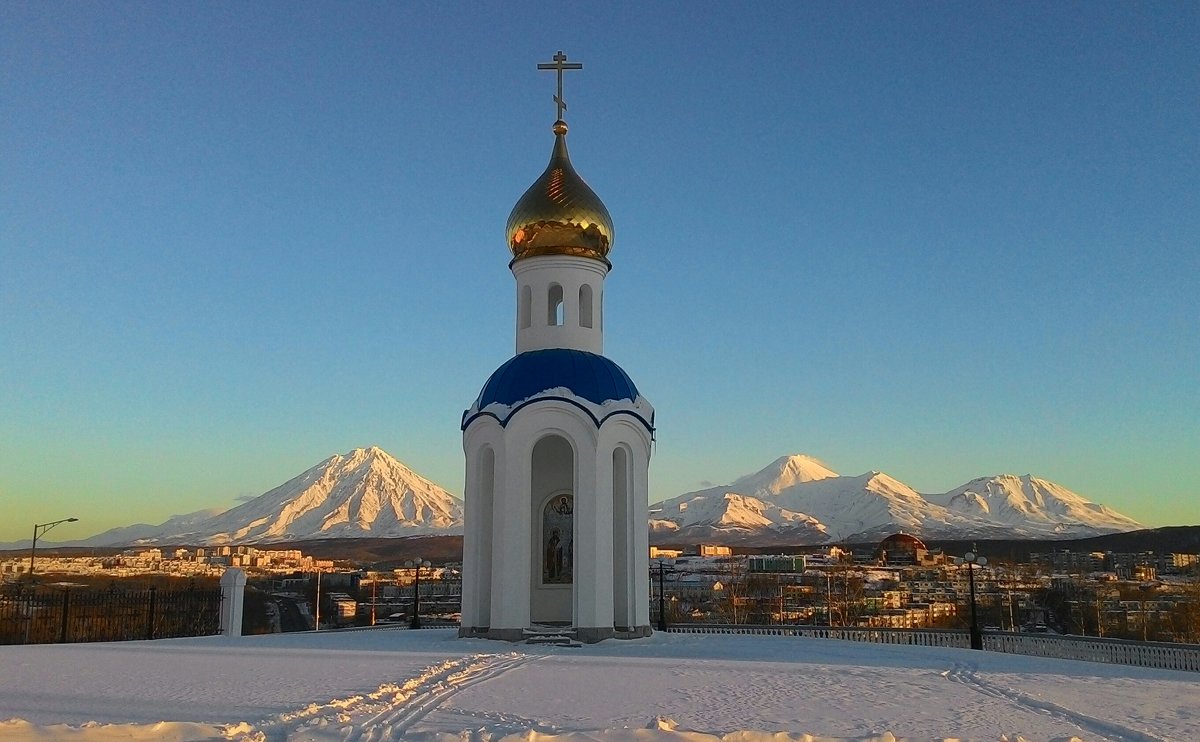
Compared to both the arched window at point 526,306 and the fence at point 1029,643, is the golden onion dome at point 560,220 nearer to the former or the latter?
the arched window at point 526,306

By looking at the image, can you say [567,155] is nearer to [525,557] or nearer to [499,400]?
[499,400]

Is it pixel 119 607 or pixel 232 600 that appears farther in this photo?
pixel 119 607

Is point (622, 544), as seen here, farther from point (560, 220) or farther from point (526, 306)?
point (560, 220)

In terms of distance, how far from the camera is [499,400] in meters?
18.5

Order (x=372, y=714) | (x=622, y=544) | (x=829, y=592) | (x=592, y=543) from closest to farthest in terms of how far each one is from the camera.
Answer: (x=372, y=714) < (x=592, y=543) < (x=622, y=544) < (x=829, y=592)

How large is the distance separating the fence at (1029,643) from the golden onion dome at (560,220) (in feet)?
27.6

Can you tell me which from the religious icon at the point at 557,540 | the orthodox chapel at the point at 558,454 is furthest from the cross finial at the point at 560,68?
the religious icon at the point at 557,540

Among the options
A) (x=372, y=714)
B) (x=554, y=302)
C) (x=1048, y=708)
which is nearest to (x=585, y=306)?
(x=554, y=302)

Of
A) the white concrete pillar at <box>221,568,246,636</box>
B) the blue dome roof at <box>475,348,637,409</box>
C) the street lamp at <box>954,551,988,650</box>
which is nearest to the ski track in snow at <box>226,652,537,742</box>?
the blue dome roof at <box>475,348,637,409</box>

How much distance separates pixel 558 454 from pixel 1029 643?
31.3ft

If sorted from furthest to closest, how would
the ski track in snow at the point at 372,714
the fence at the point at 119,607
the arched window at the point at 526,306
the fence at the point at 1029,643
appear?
the arched window at the point at 526,306 → the fence at the point at 119,607 → the fence at the point at 1029,643 → the ski track in snow at the point at 372,714

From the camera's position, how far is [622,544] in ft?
61.9

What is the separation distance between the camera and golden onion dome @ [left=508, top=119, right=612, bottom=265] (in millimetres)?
19844

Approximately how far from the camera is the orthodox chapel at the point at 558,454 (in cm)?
1778
